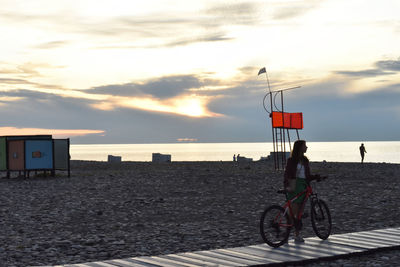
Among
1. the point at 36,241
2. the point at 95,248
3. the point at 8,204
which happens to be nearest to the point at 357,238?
the point at 95,248

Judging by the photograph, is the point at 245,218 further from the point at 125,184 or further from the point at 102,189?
the point at 125,184

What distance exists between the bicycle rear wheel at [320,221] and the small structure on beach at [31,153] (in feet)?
87.9

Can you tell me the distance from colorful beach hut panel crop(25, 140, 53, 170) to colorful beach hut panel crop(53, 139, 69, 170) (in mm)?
922

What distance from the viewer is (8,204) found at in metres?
20.8

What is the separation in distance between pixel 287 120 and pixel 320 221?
3159cm

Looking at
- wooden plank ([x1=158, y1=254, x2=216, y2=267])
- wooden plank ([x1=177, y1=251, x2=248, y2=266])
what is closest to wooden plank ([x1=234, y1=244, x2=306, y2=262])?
wooden plank ([x1=177, y1=251, x2=248, y2=266])

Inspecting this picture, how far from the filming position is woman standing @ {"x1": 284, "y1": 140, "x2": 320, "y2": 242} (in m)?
11.0

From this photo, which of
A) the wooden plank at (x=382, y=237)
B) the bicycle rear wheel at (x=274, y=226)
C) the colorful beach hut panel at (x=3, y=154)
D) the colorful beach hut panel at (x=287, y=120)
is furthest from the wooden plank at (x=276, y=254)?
the colorful beach hut panel at (x=287, y=120)

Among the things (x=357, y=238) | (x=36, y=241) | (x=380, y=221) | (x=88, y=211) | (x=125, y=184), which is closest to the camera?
(x=357, y=238)

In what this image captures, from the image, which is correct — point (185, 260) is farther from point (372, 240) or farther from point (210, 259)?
point (372, 240)

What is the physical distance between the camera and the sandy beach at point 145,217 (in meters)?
11.9

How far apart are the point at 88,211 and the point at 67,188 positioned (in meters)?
9.57

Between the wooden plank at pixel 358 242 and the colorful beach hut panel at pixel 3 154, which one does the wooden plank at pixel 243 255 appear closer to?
the wooden plank at pixel 358 242

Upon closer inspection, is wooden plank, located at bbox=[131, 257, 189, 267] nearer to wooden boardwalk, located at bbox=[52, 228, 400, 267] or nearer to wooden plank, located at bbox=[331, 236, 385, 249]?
wooden boardwalk, located at bbox=[52, 228, 400, 267]
